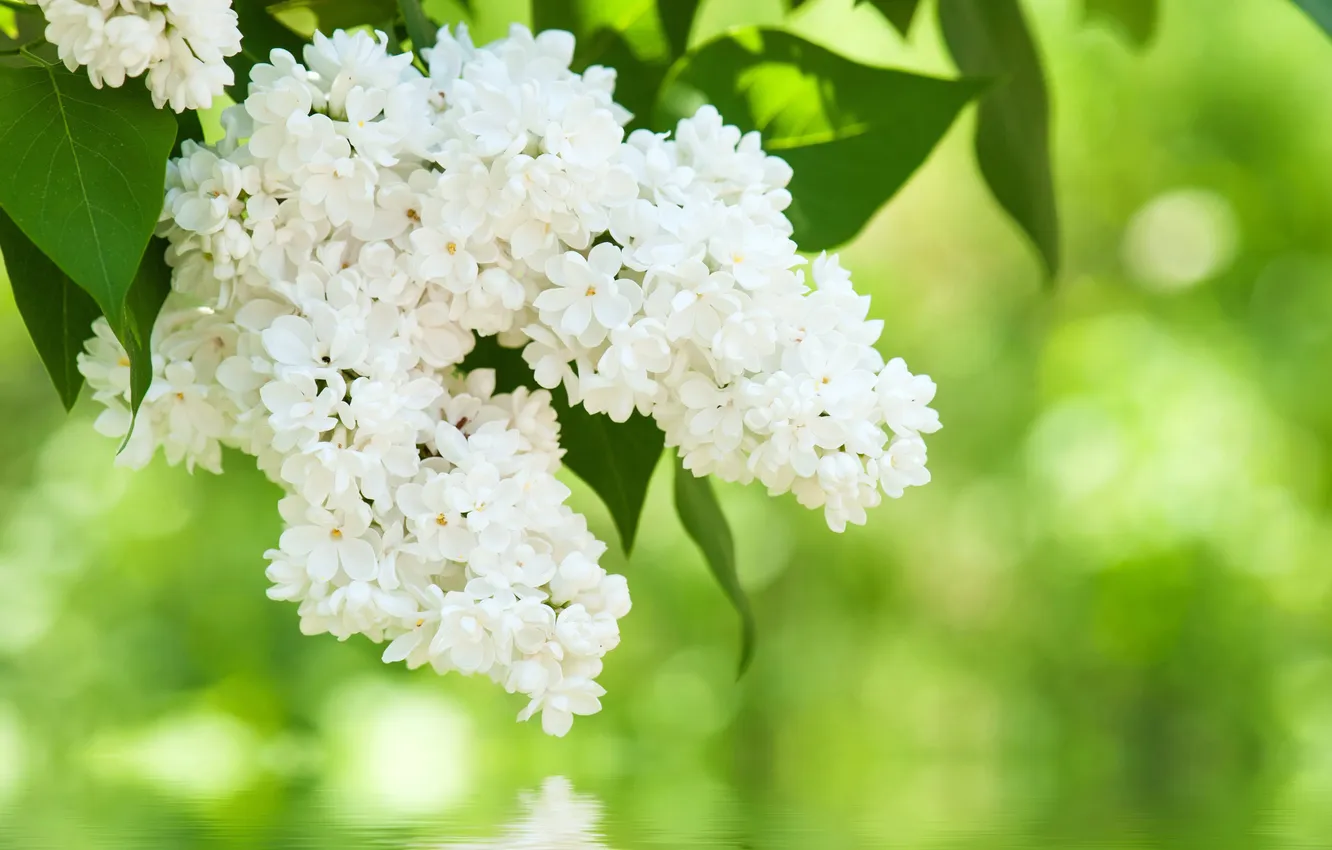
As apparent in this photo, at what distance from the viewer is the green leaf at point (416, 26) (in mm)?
355

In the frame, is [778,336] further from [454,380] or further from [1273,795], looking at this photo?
[1273,795]

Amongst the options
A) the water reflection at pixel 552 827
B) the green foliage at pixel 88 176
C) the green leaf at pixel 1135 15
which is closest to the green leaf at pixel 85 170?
the green foliage at pixel 88 176

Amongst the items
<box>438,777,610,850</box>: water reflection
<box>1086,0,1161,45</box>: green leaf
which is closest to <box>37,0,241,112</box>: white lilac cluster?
<box>438,777,610,850</box>: water reflection

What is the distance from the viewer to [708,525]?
1.39ft

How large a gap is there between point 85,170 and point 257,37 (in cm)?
8

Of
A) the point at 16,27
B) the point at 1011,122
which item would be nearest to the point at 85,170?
the point at 16,27

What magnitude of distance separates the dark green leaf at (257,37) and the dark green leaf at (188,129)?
0.05 ft

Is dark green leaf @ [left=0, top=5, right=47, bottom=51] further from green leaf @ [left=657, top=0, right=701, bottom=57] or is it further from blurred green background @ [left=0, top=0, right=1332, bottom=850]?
blurred green background @ [left=0, top=0, right=1332, bottom=850]

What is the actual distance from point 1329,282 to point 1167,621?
0.50 meters


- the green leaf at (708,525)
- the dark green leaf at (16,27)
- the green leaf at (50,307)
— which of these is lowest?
the green leaf at (708,525)

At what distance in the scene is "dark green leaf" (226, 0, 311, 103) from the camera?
13.6 inches

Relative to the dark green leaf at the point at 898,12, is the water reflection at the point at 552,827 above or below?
below

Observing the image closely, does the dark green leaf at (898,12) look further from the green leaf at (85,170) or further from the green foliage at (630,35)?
the green leaf at (85,170)

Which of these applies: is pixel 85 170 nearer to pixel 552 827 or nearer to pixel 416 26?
pixel 416 26
